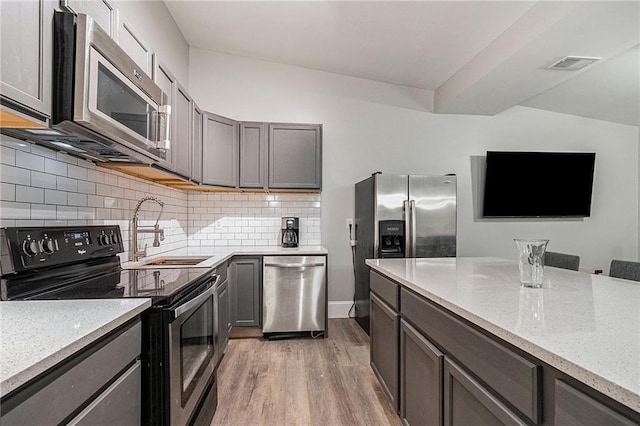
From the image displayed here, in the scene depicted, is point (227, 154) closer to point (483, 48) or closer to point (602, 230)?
point (483, 48)

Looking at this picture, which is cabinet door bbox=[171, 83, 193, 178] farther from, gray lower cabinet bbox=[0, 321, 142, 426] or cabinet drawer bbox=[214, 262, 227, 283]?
gray lower cabinet bbox=[0, 321, 142, 426]

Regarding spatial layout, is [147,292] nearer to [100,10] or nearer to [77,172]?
[77,172]

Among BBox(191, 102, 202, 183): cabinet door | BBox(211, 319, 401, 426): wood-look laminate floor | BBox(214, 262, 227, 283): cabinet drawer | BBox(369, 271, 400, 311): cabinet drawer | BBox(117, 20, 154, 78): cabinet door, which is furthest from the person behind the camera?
BBox(191, 102, 202, 183): cabinet door

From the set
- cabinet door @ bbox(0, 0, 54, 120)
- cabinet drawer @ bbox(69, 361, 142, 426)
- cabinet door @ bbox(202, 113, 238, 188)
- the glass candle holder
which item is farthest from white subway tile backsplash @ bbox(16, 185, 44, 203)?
the glass candle holder

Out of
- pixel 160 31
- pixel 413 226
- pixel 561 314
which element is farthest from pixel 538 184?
pixel 160 31

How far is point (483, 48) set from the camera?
3234 millimetres

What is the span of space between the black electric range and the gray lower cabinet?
84mm

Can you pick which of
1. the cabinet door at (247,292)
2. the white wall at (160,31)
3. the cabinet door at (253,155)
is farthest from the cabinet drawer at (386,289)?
the white wall at (160,31)

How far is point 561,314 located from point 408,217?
2.41m

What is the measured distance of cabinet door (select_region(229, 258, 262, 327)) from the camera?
3291 millimetres

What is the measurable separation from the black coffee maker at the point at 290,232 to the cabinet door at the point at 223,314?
0.92 metres

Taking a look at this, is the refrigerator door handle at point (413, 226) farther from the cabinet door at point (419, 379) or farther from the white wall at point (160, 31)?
the white wall at point (160, 31)

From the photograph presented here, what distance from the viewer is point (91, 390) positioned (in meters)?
0.90

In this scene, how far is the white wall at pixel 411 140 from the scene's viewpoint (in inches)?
159
